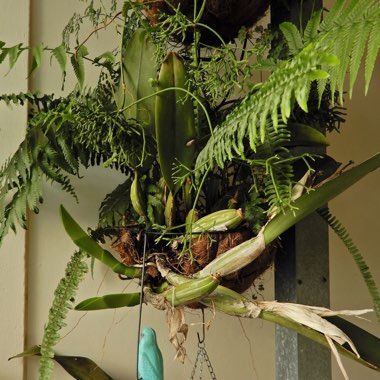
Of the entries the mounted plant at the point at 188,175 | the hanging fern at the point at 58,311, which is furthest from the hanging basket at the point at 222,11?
the hanging fern at the point at 58,311

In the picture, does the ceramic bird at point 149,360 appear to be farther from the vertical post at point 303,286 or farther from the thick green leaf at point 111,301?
the vertical post at point 303,286

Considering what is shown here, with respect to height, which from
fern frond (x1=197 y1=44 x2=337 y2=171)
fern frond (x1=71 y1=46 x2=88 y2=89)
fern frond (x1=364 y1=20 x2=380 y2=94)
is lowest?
fern frond (x1=197 y1=44 x2=337 y2=171)

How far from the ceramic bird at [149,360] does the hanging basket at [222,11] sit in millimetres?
513

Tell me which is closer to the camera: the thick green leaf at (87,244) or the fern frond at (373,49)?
the fern frond at (373,49)

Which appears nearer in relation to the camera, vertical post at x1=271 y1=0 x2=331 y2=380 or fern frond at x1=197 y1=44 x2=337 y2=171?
fern frond at x1=197 y1=44 x2=337 y2=171

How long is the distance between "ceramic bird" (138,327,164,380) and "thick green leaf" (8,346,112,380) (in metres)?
0.33

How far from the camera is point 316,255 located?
0.93m

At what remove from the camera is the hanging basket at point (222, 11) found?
0.97m

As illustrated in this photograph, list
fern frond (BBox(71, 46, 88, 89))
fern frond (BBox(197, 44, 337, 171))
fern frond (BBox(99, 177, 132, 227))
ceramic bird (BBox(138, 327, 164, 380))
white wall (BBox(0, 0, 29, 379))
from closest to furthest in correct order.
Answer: fern frond (BBox(197, 44, 337, 171))
ceramic bird (BBox(138, 327, 164, 380))
fern frond (BBox(71, 46, 88, 89))
fern frond (BBox(99, 177, 132, 227))
white wall (BBox(0, 0, 29, 379))

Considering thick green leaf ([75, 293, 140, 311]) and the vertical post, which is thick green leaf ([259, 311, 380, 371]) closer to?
the vertical post

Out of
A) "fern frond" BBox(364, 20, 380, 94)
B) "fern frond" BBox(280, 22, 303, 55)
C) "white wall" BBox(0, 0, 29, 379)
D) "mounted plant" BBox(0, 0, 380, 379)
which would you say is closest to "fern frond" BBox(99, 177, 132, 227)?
"mounted plant" BBox(0, 0, 380, 379)

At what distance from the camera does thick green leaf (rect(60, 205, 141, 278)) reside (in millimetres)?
846

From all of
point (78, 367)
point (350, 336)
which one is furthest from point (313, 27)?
point (78, 367)

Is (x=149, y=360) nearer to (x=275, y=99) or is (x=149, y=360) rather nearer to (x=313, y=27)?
(x=275, y=99)
